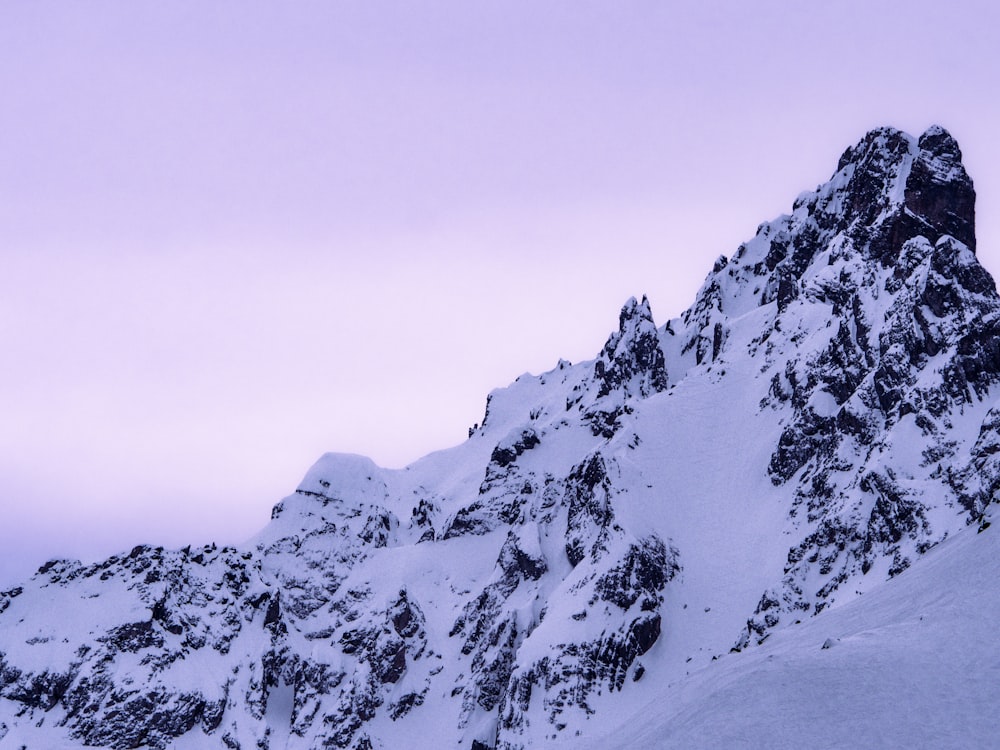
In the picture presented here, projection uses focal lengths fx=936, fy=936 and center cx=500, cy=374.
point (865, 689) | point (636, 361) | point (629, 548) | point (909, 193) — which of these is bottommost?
point (629, 548)

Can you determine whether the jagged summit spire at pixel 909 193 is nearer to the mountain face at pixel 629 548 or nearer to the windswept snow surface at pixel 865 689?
the mountain face at pixel 629 548

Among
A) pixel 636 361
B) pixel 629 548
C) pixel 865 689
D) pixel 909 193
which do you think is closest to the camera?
pixel 865 689

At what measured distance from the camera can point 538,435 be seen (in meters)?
191

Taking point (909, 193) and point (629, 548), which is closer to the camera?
point (629, 548)

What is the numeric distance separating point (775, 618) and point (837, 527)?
1266 centimetres

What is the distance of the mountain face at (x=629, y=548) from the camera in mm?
106688

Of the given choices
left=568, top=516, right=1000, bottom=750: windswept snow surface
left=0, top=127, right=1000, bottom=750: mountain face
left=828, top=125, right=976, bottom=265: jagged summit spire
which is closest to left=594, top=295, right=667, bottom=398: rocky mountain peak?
left=0, top=127, right=1000, bottom=750: mountain face

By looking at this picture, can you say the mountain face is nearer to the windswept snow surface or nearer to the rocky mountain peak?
the rocky mountain peak

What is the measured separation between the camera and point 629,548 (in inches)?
5007

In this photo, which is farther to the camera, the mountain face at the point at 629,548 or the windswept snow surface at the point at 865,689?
the mountain face at the point at 629,548

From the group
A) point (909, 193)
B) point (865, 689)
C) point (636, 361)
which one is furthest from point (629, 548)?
point (865, 689)

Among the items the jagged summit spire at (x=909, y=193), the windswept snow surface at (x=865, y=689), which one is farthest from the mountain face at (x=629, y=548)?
the windswept snow surface at (x=865, y=689)

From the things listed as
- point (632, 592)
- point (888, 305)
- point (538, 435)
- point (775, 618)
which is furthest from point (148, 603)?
point (888, 305)

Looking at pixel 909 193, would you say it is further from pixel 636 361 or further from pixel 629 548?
pixel 629 548
